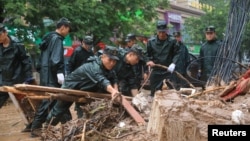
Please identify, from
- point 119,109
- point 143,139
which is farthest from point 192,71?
point 143,139

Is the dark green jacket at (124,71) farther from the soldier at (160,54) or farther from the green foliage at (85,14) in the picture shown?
the green foliage at (85,14)

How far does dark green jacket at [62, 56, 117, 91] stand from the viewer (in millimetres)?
4574

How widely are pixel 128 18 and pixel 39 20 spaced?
315 centimetres

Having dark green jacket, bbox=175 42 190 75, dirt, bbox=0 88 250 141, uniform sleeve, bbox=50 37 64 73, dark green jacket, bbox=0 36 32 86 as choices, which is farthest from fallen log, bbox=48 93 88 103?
dark green jacket, bbox=175 42 190 75

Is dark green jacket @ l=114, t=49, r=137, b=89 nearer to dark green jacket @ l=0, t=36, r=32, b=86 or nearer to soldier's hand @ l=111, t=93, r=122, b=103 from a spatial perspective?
dark green jacket @ l=0, t=36, r=32, b=86

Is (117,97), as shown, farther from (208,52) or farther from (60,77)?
(208,52)

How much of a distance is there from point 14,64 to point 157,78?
98.2 inches

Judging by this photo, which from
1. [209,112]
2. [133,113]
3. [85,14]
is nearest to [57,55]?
[133,113]

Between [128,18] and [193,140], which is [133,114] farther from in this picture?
[128,18]

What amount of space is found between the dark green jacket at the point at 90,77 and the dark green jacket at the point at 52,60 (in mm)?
656

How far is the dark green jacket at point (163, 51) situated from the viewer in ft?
21.2

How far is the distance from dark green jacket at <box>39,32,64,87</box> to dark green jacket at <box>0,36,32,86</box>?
13.0 inches

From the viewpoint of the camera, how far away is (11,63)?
19.4 feet

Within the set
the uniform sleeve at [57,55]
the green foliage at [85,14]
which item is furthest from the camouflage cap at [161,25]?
the green foliage at [85,14]
